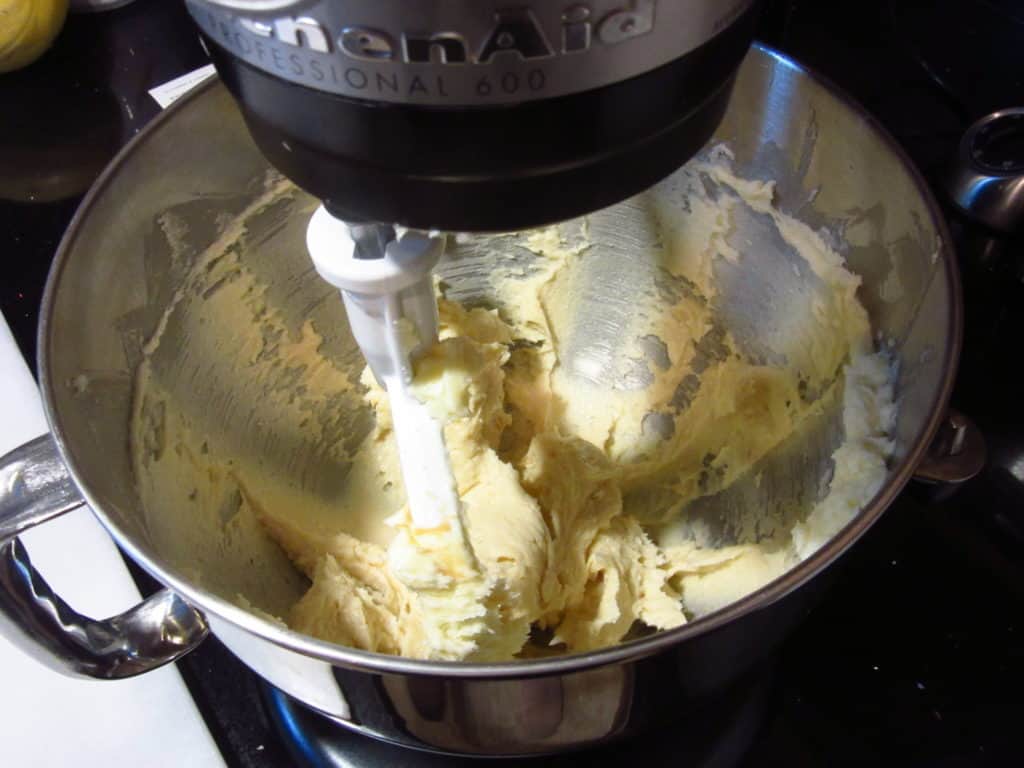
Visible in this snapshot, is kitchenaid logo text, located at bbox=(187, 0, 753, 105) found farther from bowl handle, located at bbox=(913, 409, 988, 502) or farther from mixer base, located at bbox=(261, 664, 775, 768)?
mixer base, located at bbox=(261, 664, 775, 768)

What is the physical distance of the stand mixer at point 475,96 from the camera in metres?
0.30

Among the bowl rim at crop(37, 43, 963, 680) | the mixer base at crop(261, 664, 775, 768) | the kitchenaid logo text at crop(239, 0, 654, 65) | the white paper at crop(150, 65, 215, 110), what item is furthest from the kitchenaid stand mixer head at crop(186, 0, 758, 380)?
the white paper at crop(150, 65, 215, 110)

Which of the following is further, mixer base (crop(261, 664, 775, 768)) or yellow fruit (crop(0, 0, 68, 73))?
yellow fruit (crop(0, 0, 68, 73))

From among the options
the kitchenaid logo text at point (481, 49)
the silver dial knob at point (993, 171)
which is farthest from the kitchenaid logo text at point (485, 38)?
the silver dial knob at point (993, 171)

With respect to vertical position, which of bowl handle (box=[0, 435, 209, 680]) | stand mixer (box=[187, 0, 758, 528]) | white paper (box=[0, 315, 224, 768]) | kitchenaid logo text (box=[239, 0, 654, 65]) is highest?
kitchenaid logo text (box=[239, 0, 654, 65])

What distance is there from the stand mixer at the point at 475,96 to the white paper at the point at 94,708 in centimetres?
Answer: 47

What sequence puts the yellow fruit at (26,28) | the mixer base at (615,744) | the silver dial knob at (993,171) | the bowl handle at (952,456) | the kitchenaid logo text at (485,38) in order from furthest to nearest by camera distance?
the yellow fruit at (26,28), the silver dial knob at (993,171), the mixer base at (615,744), the bowl handle at (952,456), the kitchenaid logo text at (485,38)

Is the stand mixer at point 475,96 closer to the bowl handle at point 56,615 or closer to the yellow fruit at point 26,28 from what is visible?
the bowl handle at point 56,615

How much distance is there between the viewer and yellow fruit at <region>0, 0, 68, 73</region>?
999 millimetres

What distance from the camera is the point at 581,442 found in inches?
33.6

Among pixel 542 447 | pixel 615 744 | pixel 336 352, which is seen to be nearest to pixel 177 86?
pixel 336 352

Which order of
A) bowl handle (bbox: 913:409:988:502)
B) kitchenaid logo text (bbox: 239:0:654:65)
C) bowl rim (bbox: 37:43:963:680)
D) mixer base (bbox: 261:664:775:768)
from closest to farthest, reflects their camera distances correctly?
kitchenaid logo text (bbox: 239:0:654:65) → bowl rim (bbox: 37:43:963:680) → bowl handle (bbox: 913:409:988:502) → mixer base (bbox: 261:664:775:768)

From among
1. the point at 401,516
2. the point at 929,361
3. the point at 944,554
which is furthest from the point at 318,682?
the point at 944,554

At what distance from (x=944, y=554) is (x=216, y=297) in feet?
2.08
